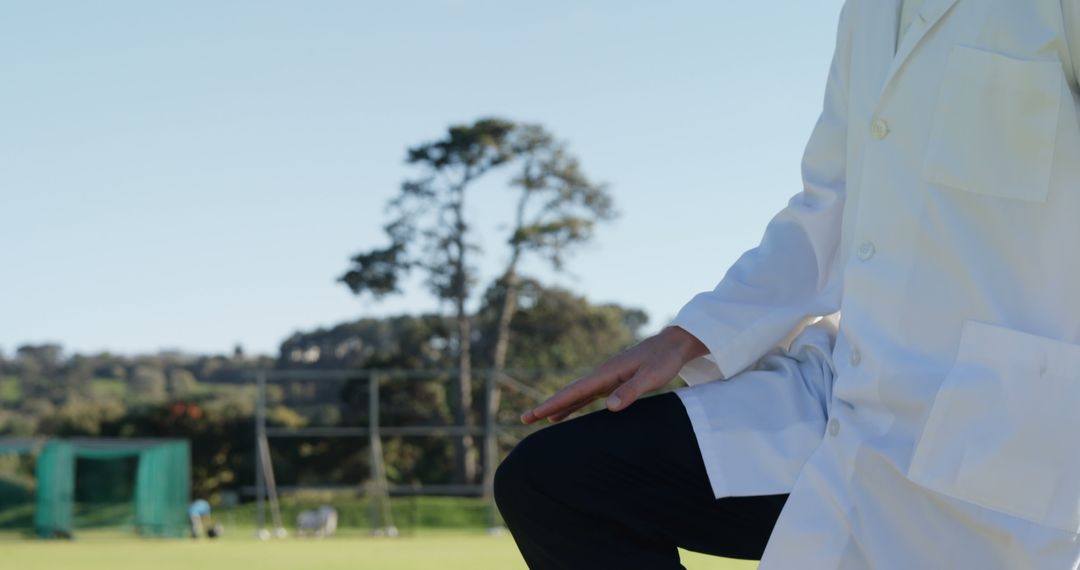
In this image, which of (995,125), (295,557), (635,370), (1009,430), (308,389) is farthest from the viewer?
(308,389)

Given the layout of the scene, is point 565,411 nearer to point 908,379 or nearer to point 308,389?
point 908,379

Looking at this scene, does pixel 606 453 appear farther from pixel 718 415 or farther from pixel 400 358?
pixel 400 358

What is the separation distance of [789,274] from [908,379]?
282mm

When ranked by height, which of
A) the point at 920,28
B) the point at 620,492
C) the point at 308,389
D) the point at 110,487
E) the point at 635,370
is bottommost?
the point at 110,487

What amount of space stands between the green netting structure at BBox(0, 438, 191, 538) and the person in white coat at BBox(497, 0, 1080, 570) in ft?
63.7

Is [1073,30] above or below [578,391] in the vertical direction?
above

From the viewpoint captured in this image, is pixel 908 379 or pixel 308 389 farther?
pixel 308 389

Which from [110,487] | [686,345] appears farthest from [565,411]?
[110,487]

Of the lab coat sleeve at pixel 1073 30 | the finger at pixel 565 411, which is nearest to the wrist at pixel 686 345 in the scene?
the finger at pixel 565 411

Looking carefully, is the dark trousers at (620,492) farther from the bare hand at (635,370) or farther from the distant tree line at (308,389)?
the distant tree line at (308,389)

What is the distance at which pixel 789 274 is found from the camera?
1.62 m

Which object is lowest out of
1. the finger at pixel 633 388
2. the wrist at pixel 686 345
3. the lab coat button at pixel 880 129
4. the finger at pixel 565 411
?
the finger at pixel 565 411

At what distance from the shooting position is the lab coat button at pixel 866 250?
4.72 feet


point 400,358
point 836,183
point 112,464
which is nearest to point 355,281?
point 400,358
